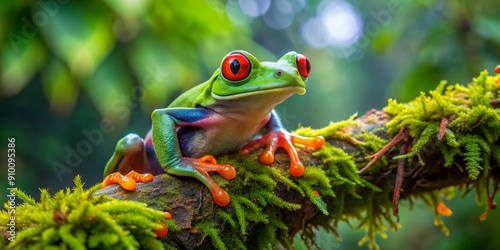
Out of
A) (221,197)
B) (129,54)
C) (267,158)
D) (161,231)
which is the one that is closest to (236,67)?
(267,158)

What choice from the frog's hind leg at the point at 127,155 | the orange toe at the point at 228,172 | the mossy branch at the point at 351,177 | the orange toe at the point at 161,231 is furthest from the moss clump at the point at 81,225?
the frog's hind leg at the point at 127,155

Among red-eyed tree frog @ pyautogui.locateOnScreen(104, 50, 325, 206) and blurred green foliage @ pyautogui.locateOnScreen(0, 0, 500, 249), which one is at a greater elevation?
blurred green foliage @ pyautogui.locateOnScreen(0, 0, 500, 249)

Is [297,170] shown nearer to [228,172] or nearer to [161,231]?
[228,172]

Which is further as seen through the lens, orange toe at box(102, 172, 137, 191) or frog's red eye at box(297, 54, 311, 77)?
frog's red eye at box(297, 54, 311, 77)

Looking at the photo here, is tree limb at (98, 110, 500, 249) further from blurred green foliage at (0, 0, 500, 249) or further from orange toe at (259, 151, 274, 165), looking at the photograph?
blurred green foliage at (0, 0, 500, 249)

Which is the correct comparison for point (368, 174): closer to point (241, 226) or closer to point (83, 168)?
point (241, 226)

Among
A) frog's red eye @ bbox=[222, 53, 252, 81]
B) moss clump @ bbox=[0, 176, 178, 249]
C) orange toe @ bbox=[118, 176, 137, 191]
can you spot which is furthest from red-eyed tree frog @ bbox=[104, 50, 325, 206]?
moss clump @ bbox=[0, 176, 178, 249]

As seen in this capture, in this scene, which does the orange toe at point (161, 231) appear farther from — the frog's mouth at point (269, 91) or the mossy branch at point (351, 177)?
the frog's mouth at point (269, 91)
